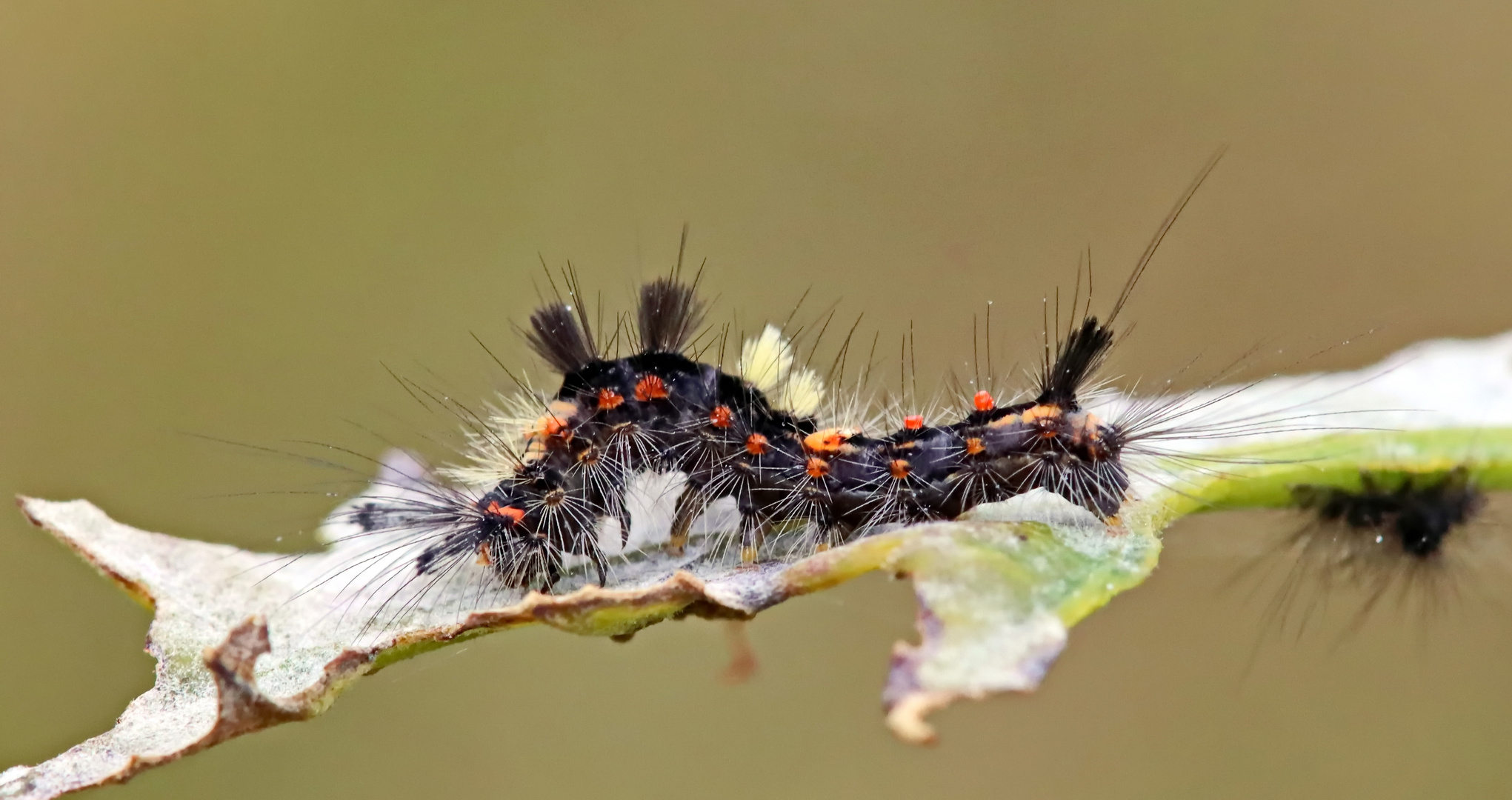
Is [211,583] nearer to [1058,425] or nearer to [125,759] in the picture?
[125,759]

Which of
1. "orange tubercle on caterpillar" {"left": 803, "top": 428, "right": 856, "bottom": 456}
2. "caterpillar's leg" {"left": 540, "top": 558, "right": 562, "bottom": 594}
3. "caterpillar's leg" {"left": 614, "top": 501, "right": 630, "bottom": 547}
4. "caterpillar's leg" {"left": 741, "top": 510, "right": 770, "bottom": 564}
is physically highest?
"orange tubercle on caterpillar" {"left": 803, "top": 428, "right": 856, "bottom": 456}

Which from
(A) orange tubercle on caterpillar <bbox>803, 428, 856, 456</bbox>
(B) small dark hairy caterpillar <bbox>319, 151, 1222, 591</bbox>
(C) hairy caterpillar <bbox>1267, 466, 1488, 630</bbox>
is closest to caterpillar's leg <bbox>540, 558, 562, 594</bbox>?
(B) small dark hairy caterpillar <bbox>319, 151, 1222, 591</bbox>

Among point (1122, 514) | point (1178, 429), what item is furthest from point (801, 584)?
point (1178, 429)

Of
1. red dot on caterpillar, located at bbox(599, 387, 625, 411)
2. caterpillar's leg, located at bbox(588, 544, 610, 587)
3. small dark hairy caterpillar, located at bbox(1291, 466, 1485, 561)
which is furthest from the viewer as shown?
red dot on caterpillar, located at bbox(599, 387, 625, 411)

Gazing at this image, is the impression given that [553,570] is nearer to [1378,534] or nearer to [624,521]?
[624,521]

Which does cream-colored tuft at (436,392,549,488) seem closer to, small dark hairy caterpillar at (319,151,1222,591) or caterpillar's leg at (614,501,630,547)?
small dark hairy caterpillar at (319,151,1222,591)

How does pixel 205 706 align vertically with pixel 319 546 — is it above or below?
below

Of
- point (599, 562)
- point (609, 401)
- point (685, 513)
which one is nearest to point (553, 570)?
point (599, 562)
